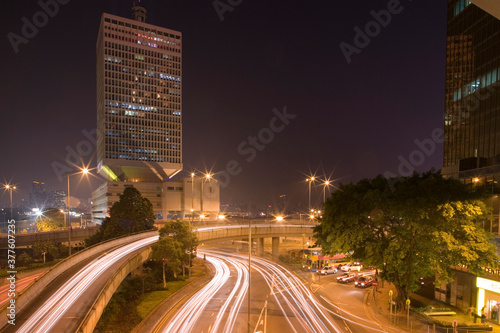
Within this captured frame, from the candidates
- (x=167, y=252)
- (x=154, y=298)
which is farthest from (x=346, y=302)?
(x=167, y=252)

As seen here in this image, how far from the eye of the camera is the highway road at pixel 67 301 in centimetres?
1780

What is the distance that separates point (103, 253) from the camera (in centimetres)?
3466

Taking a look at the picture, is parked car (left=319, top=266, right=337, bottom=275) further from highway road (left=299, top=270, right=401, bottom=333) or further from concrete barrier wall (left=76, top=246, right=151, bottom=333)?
concrete barrier wall (left=76, top=246, right=151, bottom=333)

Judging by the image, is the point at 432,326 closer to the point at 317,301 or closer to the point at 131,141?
the point at 317,301

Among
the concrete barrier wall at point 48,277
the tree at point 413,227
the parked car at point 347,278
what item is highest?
the tree at point 413,227

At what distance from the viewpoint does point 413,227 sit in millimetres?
26094

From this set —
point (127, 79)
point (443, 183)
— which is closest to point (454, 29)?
point (443, 183)

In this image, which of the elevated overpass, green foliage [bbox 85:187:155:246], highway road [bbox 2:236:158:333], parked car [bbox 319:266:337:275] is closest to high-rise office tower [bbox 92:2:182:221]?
green foliage [bbox 85:187:155:246]

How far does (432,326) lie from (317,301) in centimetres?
1079

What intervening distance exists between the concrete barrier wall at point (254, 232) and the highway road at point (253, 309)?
777cm

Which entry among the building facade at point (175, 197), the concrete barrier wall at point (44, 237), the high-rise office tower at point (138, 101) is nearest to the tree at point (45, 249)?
the concrete barrier wall at point (44, 237)

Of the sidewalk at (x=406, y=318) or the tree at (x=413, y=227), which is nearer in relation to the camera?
the tree at (x=413, y=227)

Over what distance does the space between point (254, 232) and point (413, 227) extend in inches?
1340

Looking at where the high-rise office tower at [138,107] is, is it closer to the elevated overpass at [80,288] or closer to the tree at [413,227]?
the elevated overpass at [80,288]
